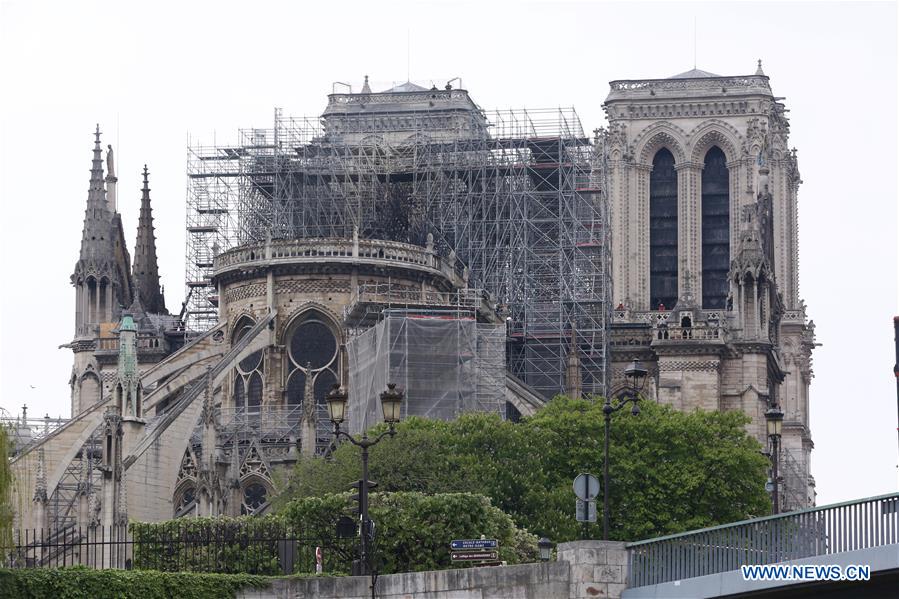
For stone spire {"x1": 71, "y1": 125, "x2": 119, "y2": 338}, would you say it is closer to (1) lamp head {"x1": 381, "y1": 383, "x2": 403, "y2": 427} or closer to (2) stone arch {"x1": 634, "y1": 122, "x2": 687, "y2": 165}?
(2) stone arch {"x1": 634, "y1": 122, "x2": 687, "y2": 165}

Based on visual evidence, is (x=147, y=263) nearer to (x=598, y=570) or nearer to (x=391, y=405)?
(x=391, y=405)

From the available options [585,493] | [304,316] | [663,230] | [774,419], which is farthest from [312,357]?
[585,493]

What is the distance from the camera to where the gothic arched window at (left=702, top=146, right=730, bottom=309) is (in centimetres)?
13175

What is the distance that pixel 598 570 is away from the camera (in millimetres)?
40406

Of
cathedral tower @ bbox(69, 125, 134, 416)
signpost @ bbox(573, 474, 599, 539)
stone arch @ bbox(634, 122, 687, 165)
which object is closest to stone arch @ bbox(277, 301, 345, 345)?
cathedral tower @ bbox(69, 125, 134, 416)

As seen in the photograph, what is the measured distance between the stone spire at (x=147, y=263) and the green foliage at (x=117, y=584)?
6598 centimetres

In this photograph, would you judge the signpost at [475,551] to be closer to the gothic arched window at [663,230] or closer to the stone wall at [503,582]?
the stone wall at [503,582]

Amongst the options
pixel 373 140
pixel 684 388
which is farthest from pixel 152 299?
pixel 684 388

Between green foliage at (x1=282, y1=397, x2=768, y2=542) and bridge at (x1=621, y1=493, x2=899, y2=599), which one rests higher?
green foliage at (x1=282, y1=397, x2=768, y2=542)

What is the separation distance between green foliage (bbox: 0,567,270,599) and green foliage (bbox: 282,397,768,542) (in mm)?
23354

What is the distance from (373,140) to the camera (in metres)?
109

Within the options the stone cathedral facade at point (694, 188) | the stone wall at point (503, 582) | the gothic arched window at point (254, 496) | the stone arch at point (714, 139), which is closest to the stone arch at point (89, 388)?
the gothic arched window at point (254, 496)

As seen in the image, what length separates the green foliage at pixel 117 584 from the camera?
42.6m

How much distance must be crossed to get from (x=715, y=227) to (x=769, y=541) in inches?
3753
